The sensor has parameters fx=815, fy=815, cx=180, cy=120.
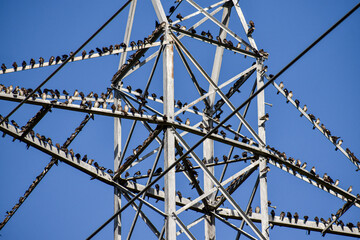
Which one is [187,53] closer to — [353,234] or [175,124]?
[175,124]

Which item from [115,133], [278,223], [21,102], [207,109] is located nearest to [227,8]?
[207,109]

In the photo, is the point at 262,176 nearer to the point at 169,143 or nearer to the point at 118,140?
the point at 169,143

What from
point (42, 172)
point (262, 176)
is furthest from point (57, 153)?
point (262, 176)

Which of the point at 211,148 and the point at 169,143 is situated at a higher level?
the point at 211,148

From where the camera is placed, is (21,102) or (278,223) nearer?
(21,102)

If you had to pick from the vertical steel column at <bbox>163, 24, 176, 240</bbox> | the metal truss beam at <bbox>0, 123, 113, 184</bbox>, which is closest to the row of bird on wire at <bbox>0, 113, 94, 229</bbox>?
the metal truss beam at <bbox>0, 123, 113, 184</bbox>

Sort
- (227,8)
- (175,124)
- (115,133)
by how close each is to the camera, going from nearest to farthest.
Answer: (175,124)
(115,133)
(227,8)

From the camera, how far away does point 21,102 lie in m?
18.5

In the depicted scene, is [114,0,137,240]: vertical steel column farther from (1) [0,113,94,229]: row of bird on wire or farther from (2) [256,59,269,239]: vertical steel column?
(2) [256,59,269,239]: vertical steel column

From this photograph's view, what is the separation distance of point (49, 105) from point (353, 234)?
9774 mm

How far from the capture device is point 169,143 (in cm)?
1989

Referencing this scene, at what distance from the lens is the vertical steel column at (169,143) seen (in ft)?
62.3

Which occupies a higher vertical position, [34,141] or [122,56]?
[122,56]

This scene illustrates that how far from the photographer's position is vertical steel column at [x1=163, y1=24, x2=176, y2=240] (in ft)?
62.3
